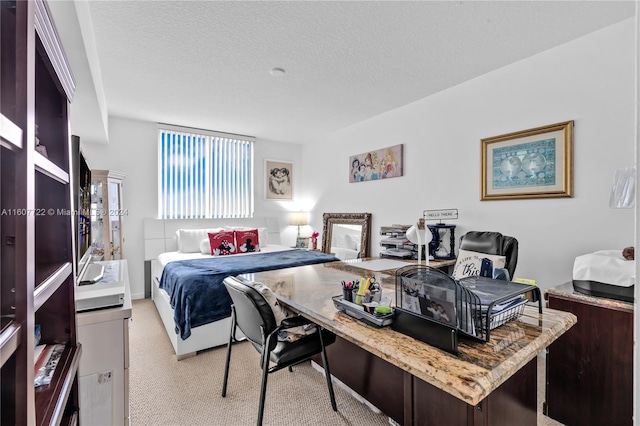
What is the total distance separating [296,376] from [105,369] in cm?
131

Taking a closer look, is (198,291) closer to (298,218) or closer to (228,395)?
(228,395)

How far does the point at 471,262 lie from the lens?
2.39 meters

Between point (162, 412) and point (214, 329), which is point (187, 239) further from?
point (162, 412)

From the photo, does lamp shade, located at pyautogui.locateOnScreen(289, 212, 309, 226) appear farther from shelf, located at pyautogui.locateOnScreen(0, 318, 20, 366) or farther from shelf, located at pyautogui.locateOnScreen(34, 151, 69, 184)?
shelf, located at pyautogui.locateOnScreen(0, 318, 20, 366)

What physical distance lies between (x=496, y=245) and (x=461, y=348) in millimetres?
1651

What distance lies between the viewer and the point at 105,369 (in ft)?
4.43

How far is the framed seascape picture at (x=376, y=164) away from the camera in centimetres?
388

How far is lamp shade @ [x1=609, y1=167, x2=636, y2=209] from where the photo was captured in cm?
163

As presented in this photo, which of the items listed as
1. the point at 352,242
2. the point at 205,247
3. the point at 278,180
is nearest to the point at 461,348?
the point at 352,242

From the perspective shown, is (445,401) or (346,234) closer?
(445,401)

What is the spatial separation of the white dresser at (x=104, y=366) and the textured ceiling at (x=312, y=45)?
65.8 inches

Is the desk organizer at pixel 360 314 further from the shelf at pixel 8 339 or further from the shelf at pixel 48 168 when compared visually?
the shelf at pixel 48 168

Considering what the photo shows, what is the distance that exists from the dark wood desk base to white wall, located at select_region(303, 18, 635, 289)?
1623mm

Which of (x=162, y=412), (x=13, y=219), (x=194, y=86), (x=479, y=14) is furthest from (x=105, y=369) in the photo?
(x=479, y=14)
